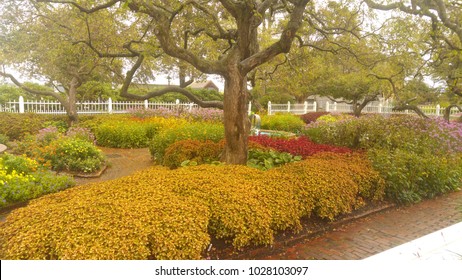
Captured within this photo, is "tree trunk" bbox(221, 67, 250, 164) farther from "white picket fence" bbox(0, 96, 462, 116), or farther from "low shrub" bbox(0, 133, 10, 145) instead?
"white picket fence" bbox(0, 96, 462, 116)

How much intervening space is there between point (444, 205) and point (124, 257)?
574 centimetres

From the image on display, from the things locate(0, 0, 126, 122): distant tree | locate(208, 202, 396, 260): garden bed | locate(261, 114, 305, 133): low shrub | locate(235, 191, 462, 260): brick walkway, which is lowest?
locate(235, 191, 462, 260): brick walkway

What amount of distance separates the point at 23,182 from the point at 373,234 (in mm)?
5417

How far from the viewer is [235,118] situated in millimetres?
5949

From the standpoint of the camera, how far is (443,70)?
11.6 metres

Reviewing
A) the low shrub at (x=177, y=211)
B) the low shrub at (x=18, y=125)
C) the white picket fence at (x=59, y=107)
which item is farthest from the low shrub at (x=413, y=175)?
the white picket fence at (x=59, y=107)

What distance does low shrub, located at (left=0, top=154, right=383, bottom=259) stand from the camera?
273cm

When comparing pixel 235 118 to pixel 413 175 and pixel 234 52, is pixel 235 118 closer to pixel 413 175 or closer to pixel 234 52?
pixel 234 52

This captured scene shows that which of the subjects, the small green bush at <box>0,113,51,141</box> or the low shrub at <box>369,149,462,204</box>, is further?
the small green bush at <box>0,113,51,141</box>

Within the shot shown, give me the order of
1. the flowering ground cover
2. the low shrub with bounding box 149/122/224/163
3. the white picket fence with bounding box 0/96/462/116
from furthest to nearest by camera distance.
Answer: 1. the white picket fence with bounding box 0/96/462/116
2. the low shrub with bounding box 149/122/224/163
3. the flowering ground cover

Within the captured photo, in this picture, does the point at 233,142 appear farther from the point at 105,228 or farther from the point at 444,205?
the point at 444,205

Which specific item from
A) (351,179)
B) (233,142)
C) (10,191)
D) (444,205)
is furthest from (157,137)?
(444,205)

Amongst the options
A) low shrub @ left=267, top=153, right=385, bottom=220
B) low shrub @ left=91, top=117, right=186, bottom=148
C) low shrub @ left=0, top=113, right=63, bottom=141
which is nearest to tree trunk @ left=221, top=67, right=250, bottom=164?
low shrub @ left=267, top=153, right=385, bottom=220

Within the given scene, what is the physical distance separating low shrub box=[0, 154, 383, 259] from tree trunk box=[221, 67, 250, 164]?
100 cm
